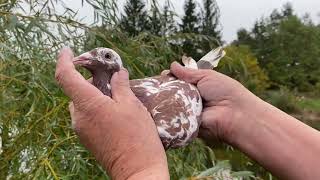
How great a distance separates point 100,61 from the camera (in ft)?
2.69

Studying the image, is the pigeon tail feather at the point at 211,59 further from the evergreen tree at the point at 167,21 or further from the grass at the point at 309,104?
the grass at the point at 309,104

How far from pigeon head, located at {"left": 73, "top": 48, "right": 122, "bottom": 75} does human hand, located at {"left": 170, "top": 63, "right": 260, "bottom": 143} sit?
0.14 meters

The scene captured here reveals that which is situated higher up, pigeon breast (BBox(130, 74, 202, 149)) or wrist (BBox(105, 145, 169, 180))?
pigeon breast (BBox(130, 74, 202, 149))

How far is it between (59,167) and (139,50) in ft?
1.62

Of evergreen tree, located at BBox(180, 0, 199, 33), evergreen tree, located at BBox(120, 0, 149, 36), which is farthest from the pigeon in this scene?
evergreen tree, located at BBox(180, 0, 199, 33)

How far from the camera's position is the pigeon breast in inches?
31.6

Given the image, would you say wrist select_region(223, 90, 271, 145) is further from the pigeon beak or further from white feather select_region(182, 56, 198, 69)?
the pigeon beak

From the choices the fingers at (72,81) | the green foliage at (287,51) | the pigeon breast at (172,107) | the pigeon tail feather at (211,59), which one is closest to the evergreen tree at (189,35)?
the pigeon tail feather at (211,59)

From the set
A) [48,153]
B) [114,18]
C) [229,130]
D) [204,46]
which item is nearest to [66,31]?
[114,18]

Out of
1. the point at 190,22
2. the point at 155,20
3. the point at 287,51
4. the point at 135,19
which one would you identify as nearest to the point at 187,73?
the point at 155,20

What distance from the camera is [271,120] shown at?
0.96m

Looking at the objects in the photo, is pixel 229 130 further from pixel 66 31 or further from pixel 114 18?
pixel 114 18

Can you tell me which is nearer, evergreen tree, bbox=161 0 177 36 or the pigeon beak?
the pigeon beak

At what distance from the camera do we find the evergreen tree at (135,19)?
5.98 feet
